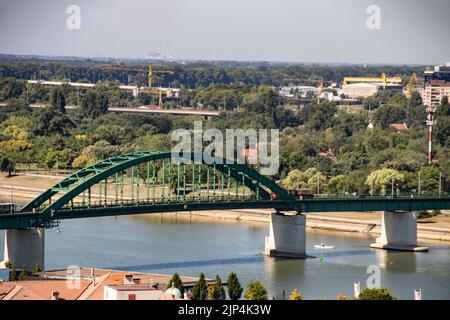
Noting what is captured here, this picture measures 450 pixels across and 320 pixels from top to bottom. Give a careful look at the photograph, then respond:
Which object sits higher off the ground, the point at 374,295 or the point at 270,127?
the point at 270,127

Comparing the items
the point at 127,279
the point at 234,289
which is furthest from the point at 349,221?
the point at 127,279

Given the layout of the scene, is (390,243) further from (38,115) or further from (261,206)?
(38,115)

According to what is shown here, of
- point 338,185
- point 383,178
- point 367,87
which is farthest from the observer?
point 367,87

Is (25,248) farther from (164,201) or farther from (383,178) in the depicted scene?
(383,178)

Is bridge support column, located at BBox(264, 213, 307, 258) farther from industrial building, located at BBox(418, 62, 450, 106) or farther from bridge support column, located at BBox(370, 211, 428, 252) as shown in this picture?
industrial building, located at BBox(418, 62, 450, 106)

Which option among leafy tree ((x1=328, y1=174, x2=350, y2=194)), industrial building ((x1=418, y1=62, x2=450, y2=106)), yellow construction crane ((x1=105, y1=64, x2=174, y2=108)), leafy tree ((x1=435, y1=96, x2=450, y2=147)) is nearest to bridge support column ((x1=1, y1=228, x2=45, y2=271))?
leafy tree ((x1=328, y1=174, x2=350, y2=194))

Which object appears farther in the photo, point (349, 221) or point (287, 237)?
point (349, 221)

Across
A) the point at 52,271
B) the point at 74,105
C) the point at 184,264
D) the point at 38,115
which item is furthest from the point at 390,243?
the point at 74,105

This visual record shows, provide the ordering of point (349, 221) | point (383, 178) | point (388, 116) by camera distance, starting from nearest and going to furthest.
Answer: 1. point (349, 221)
2. point (383, 178)
3. point (388, 116)
